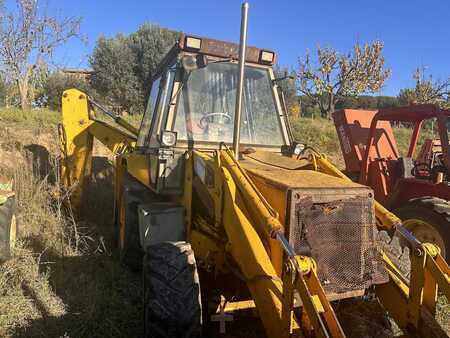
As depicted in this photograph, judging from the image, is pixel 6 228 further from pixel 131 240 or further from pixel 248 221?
→ pixel 248 221

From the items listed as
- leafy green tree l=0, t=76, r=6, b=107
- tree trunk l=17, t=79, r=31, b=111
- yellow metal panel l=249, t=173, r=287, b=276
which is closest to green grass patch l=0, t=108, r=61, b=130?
tree trunk l=17, t=79, r=31, b=111

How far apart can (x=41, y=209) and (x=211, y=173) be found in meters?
3.92

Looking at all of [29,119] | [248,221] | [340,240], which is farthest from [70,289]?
[29,119]

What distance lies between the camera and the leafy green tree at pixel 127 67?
20.5 meters

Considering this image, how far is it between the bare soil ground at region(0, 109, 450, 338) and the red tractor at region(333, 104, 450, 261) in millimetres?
1279

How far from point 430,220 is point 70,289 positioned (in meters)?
4.67

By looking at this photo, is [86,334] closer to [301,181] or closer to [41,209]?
[301,181]

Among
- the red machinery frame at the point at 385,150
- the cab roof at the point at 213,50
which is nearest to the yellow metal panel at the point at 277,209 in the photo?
the cab roof at the point at 213,50

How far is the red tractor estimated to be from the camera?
5523 mm

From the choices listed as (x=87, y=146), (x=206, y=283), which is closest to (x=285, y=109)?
(x=206, y=283)

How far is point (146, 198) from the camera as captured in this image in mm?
4793

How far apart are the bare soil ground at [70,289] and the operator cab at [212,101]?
169cm

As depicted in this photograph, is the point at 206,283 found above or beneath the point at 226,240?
beneath

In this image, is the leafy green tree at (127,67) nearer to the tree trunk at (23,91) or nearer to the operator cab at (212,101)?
the tree trunk at (23,91)
